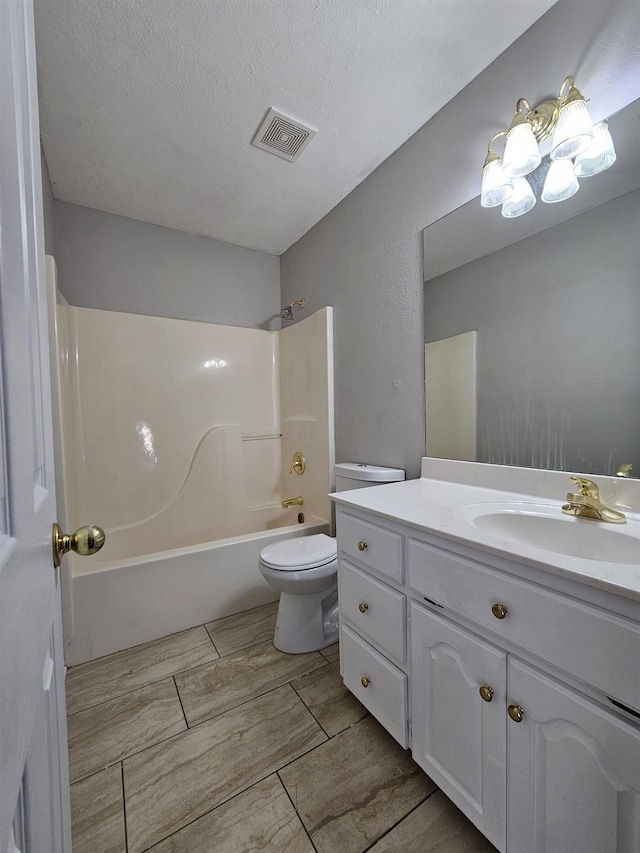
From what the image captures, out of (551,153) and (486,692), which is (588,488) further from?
(551,153)

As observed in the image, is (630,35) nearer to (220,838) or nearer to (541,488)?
(541,488)

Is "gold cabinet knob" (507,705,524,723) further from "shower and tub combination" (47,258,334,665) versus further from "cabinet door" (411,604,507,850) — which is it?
"shower and tub combination" (47,258,334,665)

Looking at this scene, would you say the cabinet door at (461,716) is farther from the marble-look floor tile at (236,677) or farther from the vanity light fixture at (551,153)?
the vanity light fixture at (551,153)

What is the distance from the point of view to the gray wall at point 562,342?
3.18 feet

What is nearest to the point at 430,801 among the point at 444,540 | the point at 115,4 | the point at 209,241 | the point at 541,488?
the point at 444,540

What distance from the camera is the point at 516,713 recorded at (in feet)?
2.34

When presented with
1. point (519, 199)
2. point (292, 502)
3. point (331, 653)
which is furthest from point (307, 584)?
point (519, 199)

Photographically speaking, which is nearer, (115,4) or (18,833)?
(18,833)

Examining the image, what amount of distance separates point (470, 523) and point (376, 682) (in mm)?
640

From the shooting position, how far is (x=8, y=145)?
14.8 inches

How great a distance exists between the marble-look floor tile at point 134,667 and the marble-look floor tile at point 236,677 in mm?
86

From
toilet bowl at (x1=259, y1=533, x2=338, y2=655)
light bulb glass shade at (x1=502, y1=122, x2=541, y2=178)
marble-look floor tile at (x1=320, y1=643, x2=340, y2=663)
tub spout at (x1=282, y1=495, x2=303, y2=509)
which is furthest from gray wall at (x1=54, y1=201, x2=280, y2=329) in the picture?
marble-look floor tile at (x1=320, y1=643, x2=340, y2=663)

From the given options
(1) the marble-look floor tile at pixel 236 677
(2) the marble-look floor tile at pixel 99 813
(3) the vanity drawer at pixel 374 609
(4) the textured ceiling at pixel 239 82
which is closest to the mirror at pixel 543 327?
(4) the textured ceiling at pixel 239 82

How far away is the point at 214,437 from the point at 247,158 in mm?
1620
